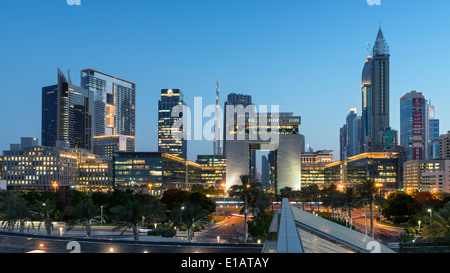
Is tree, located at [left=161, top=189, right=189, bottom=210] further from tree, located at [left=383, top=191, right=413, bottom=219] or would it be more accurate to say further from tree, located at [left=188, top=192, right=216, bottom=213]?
tree, located at [left=383, top=191, right=413, bottom=219]

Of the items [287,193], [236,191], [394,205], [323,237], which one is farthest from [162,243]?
[287,193]

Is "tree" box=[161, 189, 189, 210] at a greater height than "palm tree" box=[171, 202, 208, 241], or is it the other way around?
"palm tree" box=[171, 202, 208, 241]

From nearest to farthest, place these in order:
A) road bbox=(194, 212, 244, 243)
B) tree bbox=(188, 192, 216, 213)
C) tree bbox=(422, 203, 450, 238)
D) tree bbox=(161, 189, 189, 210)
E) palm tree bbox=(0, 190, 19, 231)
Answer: tree bbox=(422, 203, 450, 238)
palm tree bbox=(0, 190, 19, 231)
road bbox=(194, 212, 244, 243)
tree bbox=(188, 192, 216, 213)
tree bbox=(161, 189, 189, 210)

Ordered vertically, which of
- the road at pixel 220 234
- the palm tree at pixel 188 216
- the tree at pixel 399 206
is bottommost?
the road at pixel 220 234

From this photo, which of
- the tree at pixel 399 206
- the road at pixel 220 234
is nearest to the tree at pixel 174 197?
the road at pixel 220 234

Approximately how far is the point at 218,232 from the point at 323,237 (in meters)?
61.6

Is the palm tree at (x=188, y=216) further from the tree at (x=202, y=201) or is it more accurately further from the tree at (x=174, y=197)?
the tree at (x=174, y=197)

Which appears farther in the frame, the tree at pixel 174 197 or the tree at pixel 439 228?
the tree at pixel 174 197

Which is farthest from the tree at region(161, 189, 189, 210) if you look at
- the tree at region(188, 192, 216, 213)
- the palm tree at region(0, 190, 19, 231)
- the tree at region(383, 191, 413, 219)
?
the tree at region(383, 191, 413, 219)

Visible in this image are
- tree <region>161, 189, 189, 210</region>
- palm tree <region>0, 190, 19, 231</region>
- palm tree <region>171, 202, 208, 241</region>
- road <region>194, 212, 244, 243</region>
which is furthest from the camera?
tree <region>161, 189, 189, 210</region>

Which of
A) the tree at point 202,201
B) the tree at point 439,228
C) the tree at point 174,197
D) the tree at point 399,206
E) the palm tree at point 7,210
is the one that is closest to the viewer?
the tree at point 439,228

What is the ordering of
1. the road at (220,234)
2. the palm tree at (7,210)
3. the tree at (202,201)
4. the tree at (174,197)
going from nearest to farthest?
the palm tree at (7,210) < the road at (220,234) < the tree at (202,201) < the tree at (174,197)

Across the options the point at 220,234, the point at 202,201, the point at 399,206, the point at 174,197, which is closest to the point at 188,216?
the point at 220,234

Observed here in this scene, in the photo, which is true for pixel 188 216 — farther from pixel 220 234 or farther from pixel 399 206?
pixel 399 206
